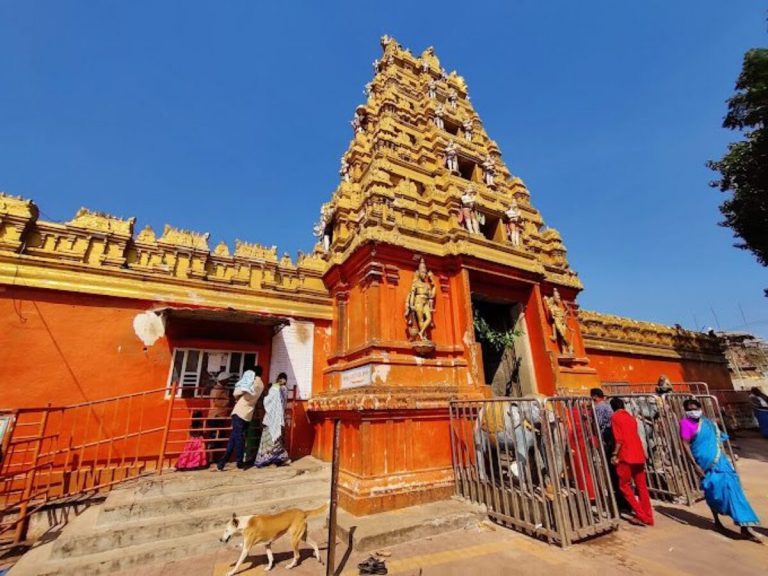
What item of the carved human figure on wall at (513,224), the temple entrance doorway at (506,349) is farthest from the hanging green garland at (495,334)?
the carved human figure on wall at (513,224)

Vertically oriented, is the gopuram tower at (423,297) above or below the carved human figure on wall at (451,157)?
below

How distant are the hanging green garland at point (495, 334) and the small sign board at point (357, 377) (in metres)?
3.57

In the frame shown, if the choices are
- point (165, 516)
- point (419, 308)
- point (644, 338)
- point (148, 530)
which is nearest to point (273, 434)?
point (165, 516)

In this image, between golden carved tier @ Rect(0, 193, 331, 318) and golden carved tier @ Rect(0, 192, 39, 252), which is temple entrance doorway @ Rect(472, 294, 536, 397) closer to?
golden carved tier @ Rect(0, 193, 331, 318)

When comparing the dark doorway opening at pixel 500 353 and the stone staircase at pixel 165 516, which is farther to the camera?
the dark doorway opening at pixel 500 353

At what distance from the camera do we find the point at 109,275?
783 cm

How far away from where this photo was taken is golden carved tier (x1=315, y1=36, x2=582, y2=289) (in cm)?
895

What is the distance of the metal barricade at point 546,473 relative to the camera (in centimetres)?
479

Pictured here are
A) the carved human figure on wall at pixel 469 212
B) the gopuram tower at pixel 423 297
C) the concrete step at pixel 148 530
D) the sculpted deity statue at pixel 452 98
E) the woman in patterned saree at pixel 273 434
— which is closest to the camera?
the concrete step at pixel 148 530

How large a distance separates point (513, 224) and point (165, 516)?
425 inches

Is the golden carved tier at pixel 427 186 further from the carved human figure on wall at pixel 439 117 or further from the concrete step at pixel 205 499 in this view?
the concrete step at pixel 205 499

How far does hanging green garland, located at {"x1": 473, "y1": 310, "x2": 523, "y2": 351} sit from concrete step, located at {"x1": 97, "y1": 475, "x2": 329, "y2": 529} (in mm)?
5281

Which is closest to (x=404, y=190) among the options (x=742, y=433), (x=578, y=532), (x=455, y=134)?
(x=455, y=134)

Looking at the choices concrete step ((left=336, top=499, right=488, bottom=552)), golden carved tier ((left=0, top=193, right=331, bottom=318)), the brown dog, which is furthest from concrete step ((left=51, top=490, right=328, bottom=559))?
golden carved tier ((left=0, top=193, right=331, bottom=318))
